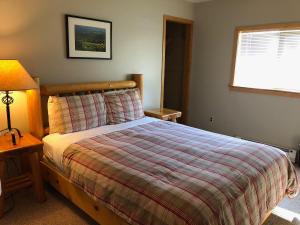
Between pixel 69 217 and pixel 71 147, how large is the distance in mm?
631

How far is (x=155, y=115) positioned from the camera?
3.61 m

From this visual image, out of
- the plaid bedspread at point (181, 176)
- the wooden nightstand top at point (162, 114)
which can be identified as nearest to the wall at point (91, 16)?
the wooden nightstand top at point (162, 114)

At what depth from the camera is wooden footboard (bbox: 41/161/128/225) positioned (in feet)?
5.76

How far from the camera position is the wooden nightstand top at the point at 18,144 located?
83.4 inches

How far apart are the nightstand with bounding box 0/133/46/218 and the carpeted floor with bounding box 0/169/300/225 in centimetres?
9

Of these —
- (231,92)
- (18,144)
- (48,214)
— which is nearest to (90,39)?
(18,144)

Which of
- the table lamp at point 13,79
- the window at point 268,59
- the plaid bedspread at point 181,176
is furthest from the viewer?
the window at point 268,59

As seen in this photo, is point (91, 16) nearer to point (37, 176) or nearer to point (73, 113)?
point (73, 113)

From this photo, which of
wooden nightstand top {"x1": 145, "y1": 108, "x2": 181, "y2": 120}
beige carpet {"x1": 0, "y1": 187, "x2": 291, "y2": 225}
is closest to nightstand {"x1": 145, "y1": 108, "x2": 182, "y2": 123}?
wooden nightstand top {"x1": 145, "y1": 108, "x2": 181, "y2": 120}

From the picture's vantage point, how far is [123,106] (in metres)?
3.02

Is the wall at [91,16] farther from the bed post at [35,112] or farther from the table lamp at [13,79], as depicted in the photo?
the table lamp at [13,79]

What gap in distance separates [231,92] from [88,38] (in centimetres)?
246

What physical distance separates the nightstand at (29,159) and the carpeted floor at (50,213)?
3.7 inches

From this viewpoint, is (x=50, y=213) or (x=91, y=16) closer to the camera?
(x=50, y=213)
